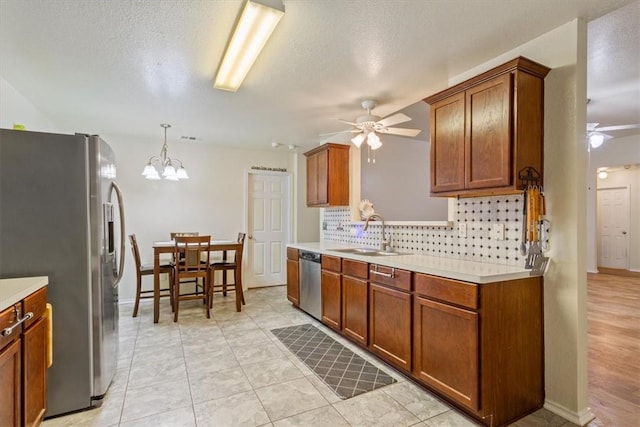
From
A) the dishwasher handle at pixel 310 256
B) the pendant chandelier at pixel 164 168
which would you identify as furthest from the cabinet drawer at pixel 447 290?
the pendant chandelier at pixel 164 168

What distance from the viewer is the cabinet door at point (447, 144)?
2.31 metres

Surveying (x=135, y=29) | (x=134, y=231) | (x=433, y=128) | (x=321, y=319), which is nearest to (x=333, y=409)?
(x=321, y=319)

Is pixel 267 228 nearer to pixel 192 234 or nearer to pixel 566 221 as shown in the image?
pixel 192 234

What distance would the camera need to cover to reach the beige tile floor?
76.0 inches

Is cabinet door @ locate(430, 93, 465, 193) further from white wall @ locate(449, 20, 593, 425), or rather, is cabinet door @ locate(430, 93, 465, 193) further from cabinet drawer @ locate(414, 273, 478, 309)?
cabinet drawer @ locate(414, 273, 478, 309)

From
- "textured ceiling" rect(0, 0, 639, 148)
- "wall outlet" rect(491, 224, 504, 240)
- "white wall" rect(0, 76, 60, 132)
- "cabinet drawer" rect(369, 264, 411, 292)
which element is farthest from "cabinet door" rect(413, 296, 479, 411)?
"white wall" rect(0, 76, 60, 132)

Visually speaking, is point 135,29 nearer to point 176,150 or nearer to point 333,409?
point 333,409

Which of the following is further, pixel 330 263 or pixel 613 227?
pixel 613 227

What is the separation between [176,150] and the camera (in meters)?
5.10

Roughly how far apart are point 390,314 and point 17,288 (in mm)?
2238

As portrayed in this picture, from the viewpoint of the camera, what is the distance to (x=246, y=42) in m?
2.10

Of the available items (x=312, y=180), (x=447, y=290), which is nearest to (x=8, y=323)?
(x=447, y=290)

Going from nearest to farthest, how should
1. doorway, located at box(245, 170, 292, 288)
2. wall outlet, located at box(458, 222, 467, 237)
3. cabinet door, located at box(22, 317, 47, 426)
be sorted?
cabinet door, located at box(22, 317, 47, 426) < wall outlet, located at box(458, 222, 467, 237) < doorway, located at box(245, 170, 292, 288)

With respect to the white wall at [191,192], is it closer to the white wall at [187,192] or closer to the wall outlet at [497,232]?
the white wall at [187,192]
